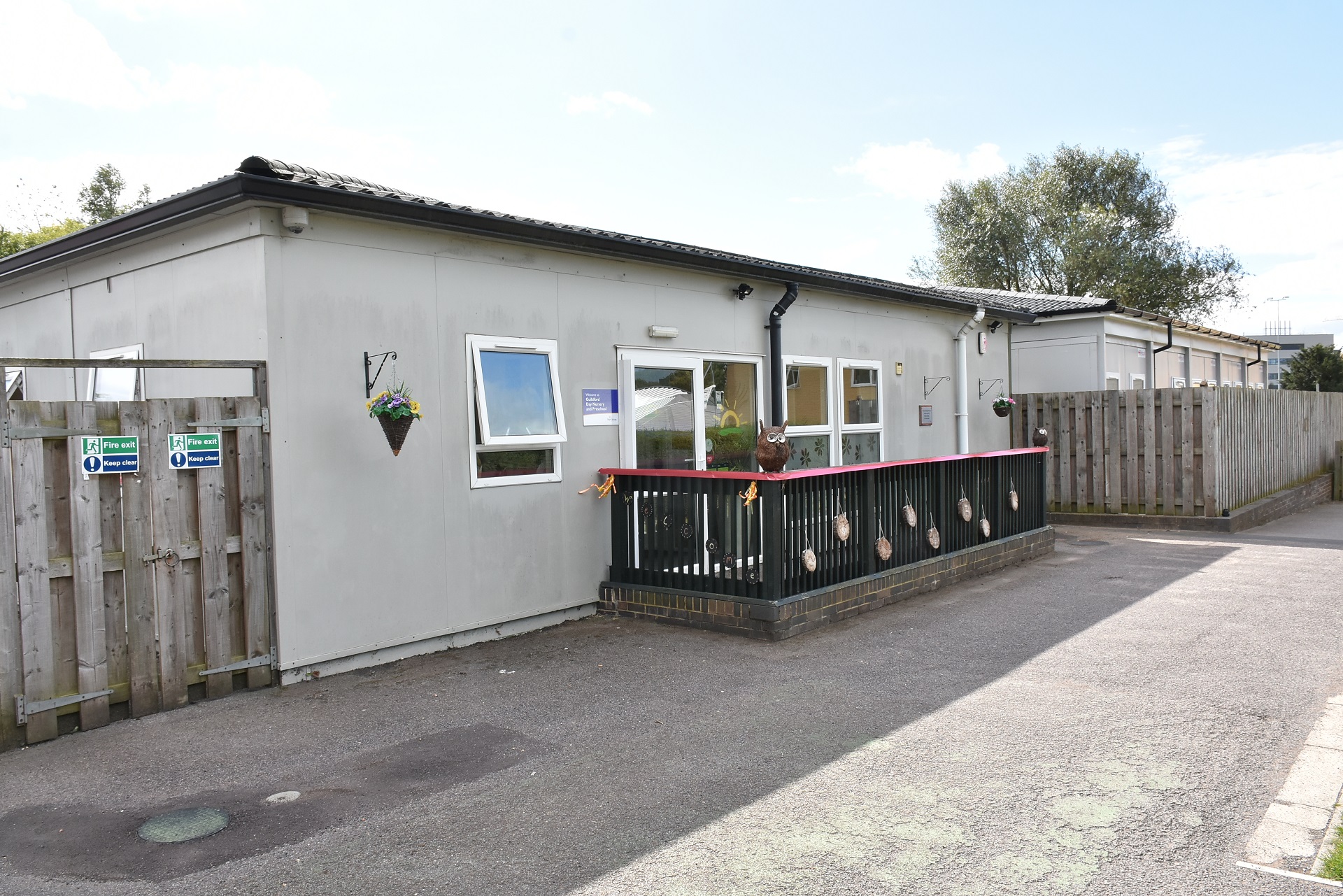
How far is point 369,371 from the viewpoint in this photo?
6.14m

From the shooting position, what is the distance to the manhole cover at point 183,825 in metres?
3.64

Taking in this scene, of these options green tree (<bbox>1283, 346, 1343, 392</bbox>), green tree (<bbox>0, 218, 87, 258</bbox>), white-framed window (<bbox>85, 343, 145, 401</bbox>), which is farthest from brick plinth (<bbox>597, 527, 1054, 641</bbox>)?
green tree (<bbox>0, 218, 87, 258</bbox>)

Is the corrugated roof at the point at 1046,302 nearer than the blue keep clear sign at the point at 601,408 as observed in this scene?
No

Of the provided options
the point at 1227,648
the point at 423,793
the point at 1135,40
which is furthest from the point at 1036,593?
the point at 1135,40

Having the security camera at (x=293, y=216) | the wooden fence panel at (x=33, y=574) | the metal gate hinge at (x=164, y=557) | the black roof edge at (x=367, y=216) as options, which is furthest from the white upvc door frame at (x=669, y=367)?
the wooden fence panel at (x=33, y=574)

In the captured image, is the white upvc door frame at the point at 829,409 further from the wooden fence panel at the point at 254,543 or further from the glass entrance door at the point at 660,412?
the wooden fence panel at the point at 254,543

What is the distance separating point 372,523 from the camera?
6.11 m

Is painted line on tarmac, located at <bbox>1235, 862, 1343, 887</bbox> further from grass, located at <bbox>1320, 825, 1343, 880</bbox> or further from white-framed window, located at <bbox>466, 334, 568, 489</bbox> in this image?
white-framed window, located at <bbox>466, 334, 568, 489</bbox>

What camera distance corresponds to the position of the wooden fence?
41.4 feet

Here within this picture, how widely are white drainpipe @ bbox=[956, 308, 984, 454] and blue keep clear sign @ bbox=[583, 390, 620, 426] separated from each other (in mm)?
6181

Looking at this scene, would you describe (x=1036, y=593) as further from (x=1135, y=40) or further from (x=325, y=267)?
(x=1135, y=40)

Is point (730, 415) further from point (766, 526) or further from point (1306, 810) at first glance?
point (1306, 810)

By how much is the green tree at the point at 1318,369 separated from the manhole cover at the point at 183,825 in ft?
115

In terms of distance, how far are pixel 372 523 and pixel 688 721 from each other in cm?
255
